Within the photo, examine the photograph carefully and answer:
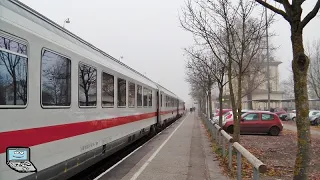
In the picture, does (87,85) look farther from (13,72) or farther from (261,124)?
(261,124)

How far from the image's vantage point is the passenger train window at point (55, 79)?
215 inches

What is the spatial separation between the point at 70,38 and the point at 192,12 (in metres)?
6.74

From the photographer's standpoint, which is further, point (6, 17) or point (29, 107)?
point (29, 107)

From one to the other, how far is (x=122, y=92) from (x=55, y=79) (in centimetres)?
482

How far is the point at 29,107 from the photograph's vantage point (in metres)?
4.91

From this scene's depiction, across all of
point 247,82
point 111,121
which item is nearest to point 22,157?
point 111,121

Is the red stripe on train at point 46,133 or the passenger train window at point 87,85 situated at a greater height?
the passenger train window at point 87,85

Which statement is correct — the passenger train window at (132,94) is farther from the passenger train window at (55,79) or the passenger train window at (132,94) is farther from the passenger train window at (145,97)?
the passenger train window at (55,79)

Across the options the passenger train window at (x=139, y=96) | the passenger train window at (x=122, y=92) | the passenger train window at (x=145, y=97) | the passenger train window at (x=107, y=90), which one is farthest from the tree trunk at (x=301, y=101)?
the passenger train window at (x=145, y=97)

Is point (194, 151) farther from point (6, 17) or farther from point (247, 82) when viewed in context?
point (247, 82)

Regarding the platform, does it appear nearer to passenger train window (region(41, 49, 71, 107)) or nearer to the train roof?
passenger train window (region(41, 49, 71, 107))

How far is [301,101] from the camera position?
18.9ft

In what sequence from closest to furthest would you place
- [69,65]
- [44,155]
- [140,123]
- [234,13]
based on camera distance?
[44,155], [69,65], [234,13], [140,123]

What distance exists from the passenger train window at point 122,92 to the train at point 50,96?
2.97 ft
